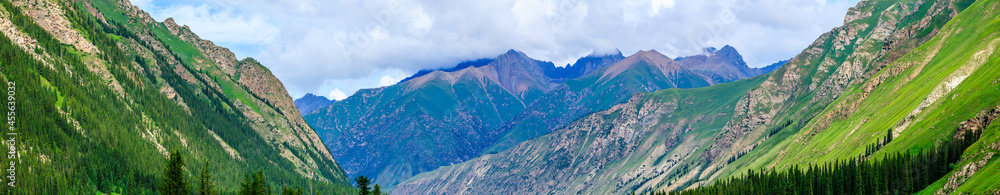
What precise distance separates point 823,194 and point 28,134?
195 m

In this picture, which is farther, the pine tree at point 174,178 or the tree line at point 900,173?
the tree line at point 900,173

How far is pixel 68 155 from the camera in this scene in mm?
172625

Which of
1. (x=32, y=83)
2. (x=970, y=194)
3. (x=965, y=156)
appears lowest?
(x=970, y=194)

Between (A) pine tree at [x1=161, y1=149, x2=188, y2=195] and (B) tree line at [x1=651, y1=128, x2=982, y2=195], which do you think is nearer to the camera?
(A) pine tree at [x1=161, y1=149, x2=188, y2=195]

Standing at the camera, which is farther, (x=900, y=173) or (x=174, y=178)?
(x=900, y=173)

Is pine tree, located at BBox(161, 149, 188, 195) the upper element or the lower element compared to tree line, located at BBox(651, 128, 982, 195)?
lower

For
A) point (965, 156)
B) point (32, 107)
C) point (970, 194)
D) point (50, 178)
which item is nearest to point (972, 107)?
point (965, 156)

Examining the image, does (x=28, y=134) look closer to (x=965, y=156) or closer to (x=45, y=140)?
(x=45, y=140)

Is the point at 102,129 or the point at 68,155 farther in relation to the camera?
the point at 102,129

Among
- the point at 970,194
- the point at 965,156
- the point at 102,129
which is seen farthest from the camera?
the point at 102,129

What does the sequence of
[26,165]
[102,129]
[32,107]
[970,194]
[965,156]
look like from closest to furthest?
[970,194], [26,165], [965,156], [32,107], [102,129]

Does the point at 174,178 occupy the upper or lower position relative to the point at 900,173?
lower

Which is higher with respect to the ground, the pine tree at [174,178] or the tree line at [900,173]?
the tree line at [900,173]

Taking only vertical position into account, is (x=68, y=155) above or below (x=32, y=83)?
below
